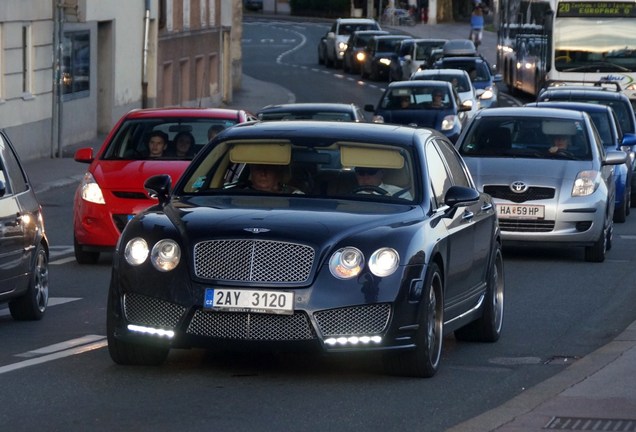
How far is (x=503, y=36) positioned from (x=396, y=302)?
2080 inches

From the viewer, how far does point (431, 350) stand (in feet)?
33.2

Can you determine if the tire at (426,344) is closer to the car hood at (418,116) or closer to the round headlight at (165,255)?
the round headlight at (165,255)

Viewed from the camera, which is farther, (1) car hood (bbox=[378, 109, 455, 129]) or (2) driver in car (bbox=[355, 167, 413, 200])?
(1) car hood (bbox=[378, 109, 455, 129])

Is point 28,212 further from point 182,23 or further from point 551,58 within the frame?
point 182,23

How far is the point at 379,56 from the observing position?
64812mm

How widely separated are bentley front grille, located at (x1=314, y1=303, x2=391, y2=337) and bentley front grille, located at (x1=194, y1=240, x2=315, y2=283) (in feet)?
0.80

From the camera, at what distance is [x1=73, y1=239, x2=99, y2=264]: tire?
17.0m

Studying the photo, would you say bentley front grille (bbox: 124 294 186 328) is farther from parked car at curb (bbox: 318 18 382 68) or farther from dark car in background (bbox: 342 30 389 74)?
parked car at curb (bbox: 318 18 382 68)

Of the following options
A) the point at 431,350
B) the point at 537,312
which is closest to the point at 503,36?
the point at 537,312

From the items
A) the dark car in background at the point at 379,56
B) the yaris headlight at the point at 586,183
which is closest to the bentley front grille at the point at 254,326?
the yaris headlight at the point at 586,183

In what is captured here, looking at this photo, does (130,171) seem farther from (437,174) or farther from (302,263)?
(302,263)

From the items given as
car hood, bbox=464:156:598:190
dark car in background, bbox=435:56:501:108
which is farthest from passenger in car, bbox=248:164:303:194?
dark car in background, bbox=435:56:501:108

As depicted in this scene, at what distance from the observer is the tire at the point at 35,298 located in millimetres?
12719

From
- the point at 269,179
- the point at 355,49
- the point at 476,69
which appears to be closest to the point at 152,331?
the point at 269,179
